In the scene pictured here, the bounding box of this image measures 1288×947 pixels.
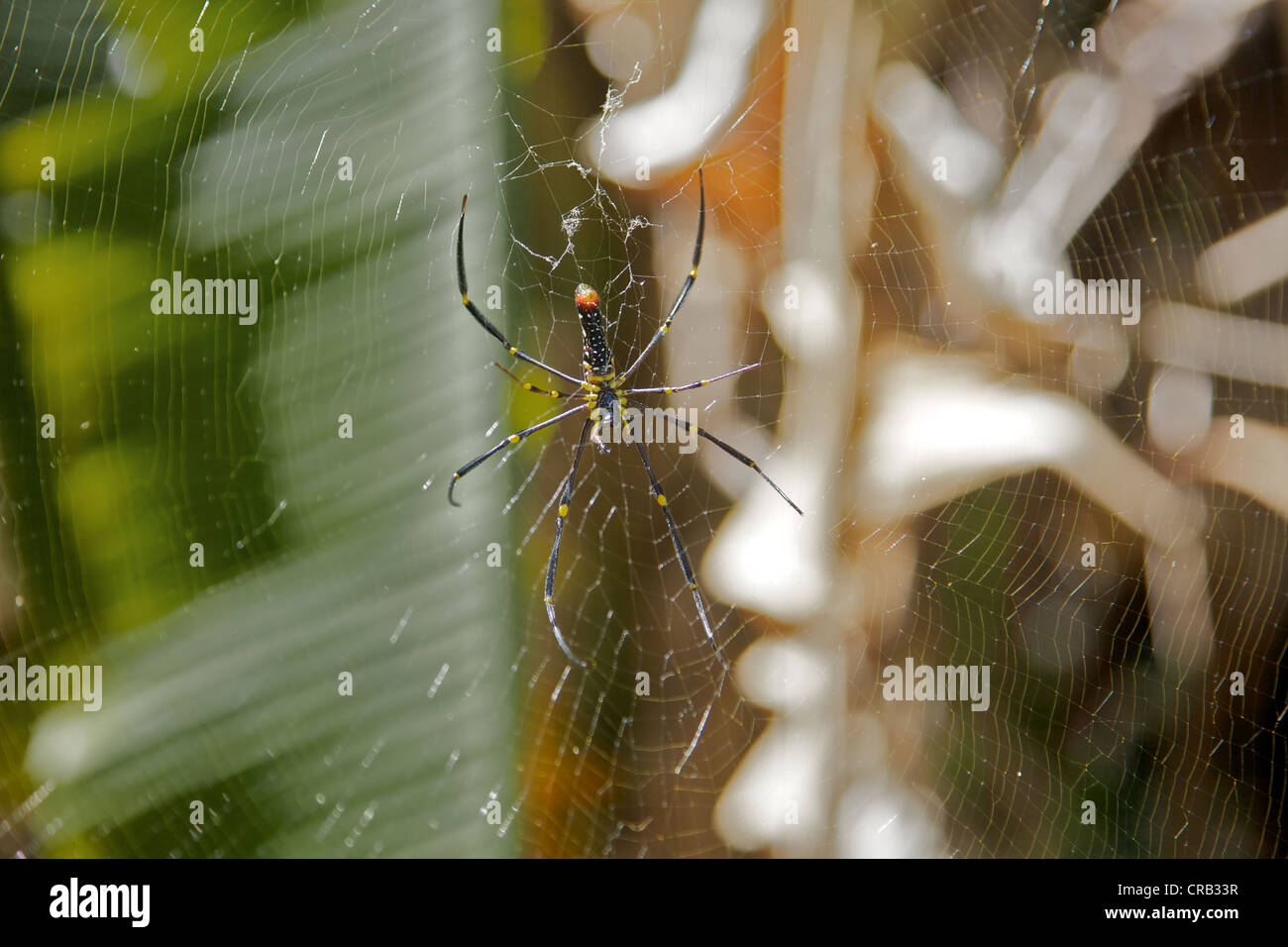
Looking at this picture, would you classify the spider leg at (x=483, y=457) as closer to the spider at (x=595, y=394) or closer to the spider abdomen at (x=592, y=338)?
the spider at (x=595, y=394)

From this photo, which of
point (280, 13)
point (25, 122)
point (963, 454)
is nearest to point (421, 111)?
point (280, 13)

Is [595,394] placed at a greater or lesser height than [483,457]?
greater

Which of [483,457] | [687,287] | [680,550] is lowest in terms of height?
[680,550]

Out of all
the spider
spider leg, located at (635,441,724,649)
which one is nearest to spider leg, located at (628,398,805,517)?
the spider

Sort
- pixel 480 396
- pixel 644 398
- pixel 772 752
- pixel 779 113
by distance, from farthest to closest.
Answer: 1. pixel 644 398
2. pixel 772 752
3. pixel 779 113
4. pixel 480 396

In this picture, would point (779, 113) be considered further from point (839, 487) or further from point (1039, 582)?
point (1039, 582)

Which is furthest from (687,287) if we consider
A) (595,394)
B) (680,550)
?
(680,550)

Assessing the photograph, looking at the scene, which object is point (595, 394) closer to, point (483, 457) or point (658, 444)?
point (658, 444)
